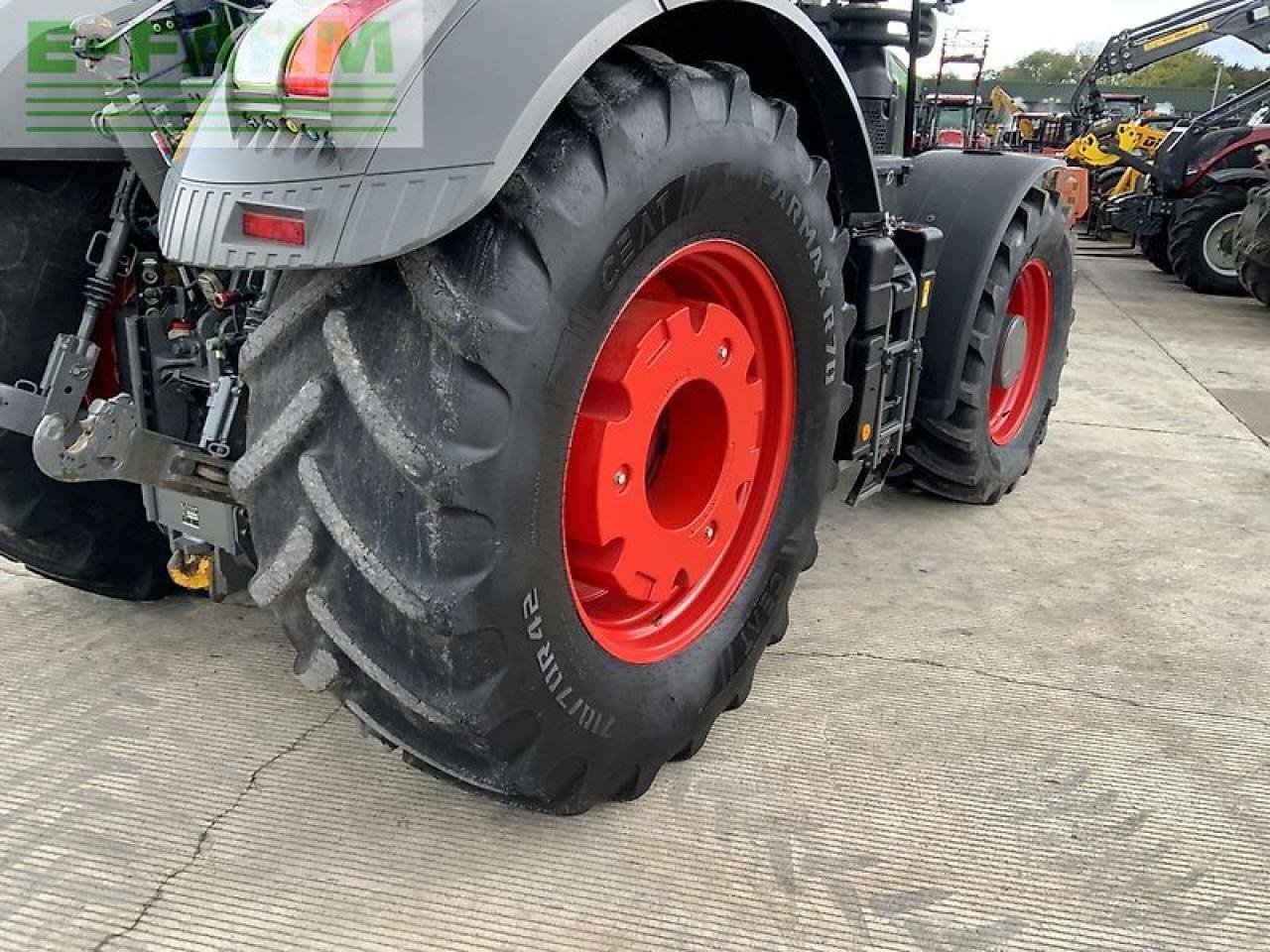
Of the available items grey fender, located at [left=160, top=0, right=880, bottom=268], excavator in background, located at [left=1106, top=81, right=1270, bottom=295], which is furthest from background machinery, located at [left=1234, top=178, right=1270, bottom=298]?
grey fender, located at [left=160, top=0, right=880, bottom=268]

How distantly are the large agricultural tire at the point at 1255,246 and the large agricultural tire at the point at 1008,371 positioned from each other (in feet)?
17.5

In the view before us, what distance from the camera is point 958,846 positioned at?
2.17 m

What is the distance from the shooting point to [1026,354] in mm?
4328

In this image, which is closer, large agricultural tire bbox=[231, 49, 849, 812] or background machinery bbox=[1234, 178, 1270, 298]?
large agricultural tire bbox=[231, 49, 849, 812]

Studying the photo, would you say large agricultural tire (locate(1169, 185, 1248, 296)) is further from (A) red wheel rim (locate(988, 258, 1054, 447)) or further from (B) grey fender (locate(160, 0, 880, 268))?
(B) grey fender (locate(160, 0, 880, 268))

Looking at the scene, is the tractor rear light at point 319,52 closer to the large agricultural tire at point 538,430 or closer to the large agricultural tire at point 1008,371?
the large agricultural tire at point 538,430

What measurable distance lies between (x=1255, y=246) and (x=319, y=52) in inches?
359

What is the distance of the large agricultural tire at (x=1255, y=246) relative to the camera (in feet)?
28.1

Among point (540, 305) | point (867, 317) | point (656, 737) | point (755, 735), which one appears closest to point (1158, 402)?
point (867, 317)

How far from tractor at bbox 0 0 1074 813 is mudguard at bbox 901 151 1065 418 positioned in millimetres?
517

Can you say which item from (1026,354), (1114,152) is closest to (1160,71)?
(1114,152)

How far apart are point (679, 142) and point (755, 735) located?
1392mm

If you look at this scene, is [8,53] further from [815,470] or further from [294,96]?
[815,470]

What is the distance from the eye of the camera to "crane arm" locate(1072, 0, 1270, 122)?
38.6ft
